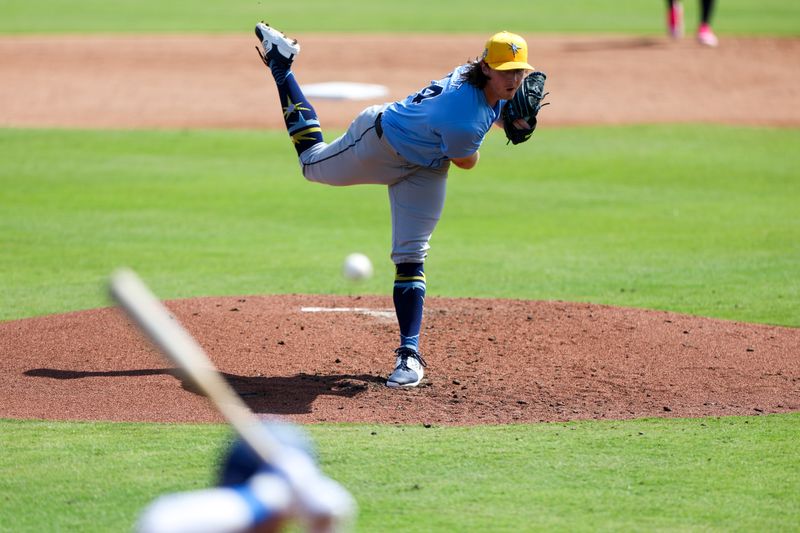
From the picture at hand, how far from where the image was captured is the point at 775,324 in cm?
788

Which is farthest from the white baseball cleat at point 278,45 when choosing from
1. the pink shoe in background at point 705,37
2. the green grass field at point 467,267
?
the pink shoe in background at point 705,37

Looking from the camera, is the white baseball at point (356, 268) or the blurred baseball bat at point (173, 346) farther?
the white baseball at point (356, 268)

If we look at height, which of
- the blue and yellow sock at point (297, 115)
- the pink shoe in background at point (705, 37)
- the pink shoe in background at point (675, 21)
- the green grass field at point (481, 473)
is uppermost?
the pink shoe in background at point (675, 21)

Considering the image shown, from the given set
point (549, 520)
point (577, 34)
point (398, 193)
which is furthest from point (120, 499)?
point (577, 34)

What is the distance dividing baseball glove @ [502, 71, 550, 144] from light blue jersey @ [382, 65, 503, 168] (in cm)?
9

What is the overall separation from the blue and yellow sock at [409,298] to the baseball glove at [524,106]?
0.96 metres

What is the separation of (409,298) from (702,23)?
19404mm

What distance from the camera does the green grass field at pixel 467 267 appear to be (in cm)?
448

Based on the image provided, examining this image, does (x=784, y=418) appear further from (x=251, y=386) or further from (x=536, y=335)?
(x=251, y=386)

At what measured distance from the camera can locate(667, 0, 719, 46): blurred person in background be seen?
23.7 m

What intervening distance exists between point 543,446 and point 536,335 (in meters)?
2.20

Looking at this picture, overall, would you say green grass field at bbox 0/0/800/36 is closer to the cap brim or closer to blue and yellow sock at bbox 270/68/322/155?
blue and yellow sock at bbox 270/68/322/155

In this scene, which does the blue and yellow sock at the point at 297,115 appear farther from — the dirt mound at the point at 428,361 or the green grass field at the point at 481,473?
the green grass field at the point at 481,473

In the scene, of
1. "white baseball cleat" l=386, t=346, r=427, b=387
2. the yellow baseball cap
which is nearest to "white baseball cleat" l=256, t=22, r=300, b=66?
the yellow baseball cap
